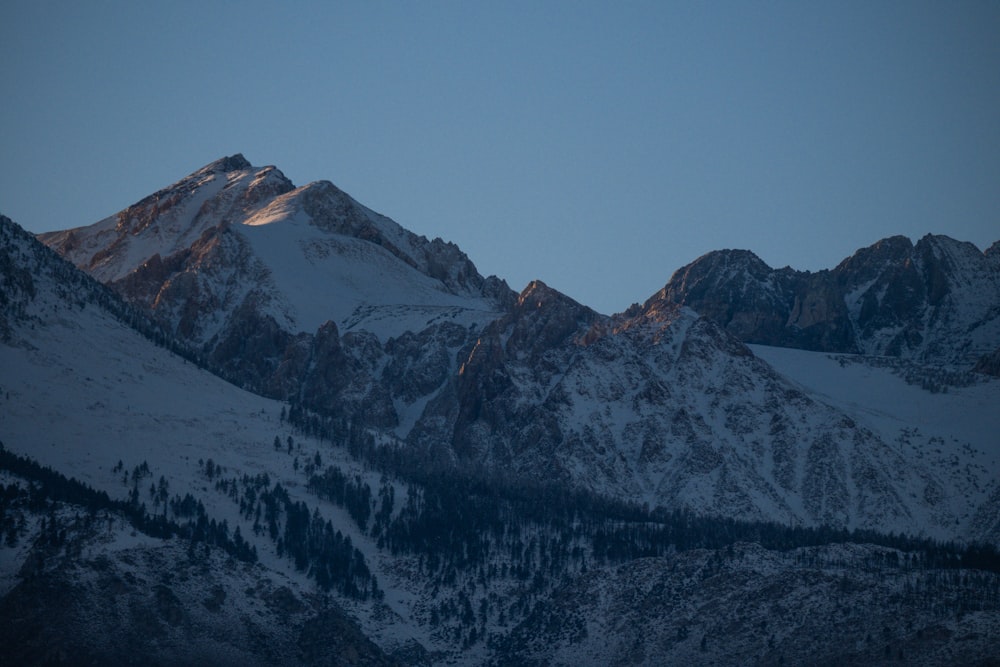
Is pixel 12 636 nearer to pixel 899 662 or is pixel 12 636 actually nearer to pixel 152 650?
pixel 152 650

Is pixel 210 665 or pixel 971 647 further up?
pixel 971 647

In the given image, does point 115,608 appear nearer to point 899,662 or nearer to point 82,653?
point 82,653

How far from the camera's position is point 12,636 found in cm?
19012

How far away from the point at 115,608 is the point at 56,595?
640cm

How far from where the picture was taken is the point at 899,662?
654 ft

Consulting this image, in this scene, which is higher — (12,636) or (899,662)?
(899,662)

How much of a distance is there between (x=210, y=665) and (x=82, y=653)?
46.9ft

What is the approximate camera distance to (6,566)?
7825 inches

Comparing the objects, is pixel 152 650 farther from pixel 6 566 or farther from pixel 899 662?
pixel 899 662

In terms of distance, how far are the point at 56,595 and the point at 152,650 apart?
1143cm

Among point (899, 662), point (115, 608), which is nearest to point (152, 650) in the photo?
point (115, 608)

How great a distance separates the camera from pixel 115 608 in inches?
7854

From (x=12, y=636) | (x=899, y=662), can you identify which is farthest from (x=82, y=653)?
(x=899, y=662)

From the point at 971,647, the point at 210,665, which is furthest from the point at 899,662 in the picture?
the point at 210,665
